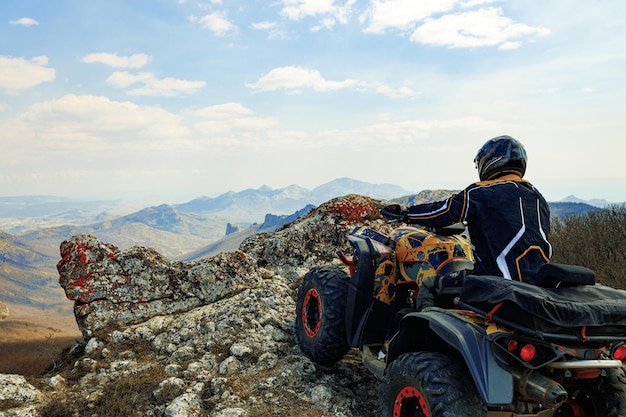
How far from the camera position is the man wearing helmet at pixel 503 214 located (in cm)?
337

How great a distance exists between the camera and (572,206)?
13412 cm

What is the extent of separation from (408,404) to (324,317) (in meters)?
1.90

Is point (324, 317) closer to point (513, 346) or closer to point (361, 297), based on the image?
point (361, 297)

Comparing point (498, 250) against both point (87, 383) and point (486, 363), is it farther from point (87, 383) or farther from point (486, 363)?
point (87, 383)

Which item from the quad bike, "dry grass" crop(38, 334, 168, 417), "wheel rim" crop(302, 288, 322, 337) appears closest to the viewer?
the quad bike

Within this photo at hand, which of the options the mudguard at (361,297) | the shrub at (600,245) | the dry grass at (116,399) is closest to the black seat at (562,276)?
the mudguard at (361,297)

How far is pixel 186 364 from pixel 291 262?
4.05 meters

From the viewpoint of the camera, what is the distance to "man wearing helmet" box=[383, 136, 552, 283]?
11.0 feet

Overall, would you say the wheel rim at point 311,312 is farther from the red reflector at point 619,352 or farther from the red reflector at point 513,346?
the red reflector at point 619,352

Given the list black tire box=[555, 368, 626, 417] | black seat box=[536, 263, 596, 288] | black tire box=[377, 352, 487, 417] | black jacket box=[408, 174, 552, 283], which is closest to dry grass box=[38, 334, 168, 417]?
black tire box=[377, 352, 487, 417]

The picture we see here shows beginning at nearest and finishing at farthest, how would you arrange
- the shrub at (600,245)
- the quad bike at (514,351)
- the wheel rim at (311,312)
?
the quad bike at (514,351), the wheel rim at (311,312), the shrub at (600,245)

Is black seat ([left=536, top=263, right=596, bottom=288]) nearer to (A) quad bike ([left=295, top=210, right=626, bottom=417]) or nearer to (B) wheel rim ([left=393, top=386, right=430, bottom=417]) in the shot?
(A) quad bike ([left=295, top=210, right=626, bottom=417])

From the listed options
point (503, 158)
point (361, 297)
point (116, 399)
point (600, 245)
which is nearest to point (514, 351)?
point (503, 158)

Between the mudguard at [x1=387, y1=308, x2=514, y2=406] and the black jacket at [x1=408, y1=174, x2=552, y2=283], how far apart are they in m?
0.60
